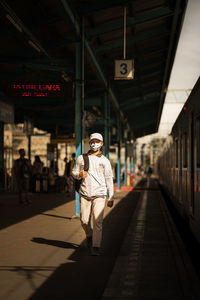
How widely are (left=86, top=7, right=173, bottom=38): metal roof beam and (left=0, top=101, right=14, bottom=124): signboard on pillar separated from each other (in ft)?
17.2

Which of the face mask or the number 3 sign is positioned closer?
the face mask

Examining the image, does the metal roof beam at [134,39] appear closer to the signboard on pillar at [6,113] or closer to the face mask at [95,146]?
the signboard on pillar at [6,113]

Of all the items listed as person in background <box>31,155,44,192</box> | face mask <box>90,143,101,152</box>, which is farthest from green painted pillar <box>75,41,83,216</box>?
person in background <box>31,155,44,192</box>

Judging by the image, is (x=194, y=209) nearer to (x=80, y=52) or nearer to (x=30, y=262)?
(x=30, y=262)

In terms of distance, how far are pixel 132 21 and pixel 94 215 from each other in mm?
9531

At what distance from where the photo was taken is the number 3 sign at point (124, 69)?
14.4 meters

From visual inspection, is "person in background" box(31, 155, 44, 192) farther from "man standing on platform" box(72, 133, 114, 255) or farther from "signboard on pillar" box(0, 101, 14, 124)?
"man standing on platform" box(72, 133, 114, 255)

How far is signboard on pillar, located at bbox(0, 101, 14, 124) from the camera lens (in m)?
18.3

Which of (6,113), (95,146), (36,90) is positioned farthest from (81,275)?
(6,113)

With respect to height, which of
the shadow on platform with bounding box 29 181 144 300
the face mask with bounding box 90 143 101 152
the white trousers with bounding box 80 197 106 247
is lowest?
the shadow on platform with bounding box 29 181 144 300

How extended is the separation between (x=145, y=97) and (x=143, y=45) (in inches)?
404

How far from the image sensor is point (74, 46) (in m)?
16.3

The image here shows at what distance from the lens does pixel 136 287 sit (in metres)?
5.32

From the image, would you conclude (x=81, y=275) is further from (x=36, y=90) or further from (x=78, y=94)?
(x=78, y=94)
